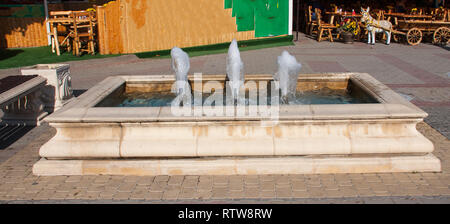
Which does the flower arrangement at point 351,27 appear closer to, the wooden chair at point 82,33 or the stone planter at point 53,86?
the wooden chair at point 82,33

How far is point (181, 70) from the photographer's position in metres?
7.17

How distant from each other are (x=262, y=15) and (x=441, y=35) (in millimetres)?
6918

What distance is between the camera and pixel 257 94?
7.33 metres

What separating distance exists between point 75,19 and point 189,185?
11470mm

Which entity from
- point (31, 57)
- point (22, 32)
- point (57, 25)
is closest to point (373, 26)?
point (57, 25)

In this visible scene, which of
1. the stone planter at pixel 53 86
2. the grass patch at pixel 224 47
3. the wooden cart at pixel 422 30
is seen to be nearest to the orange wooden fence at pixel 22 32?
the grass patch at pixel 224 47

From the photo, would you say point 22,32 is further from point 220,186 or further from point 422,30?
point 422,30

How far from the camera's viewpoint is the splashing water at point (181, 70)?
712cm

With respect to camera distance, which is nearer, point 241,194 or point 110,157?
point 241,194

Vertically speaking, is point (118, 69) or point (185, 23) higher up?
point (185, 23)

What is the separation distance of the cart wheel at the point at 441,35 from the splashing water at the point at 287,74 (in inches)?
465

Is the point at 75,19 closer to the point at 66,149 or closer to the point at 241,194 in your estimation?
the point at 66,149
